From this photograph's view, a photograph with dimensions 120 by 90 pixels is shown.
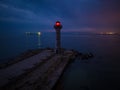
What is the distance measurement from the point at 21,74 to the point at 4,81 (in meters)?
2.06

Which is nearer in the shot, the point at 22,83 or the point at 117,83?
the point at 22,83

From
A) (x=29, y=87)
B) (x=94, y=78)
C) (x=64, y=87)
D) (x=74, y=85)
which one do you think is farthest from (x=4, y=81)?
(x=94, y=78)

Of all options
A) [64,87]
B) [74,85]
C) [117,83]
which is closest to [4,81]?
[64,87]

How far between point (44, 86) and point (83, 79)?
23.1ft

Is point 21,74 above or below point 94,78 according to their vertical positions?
above

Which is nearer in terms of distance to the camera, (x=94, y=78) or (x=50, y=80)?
(x=50, y=80)

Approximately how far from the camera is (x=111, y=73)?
19.0m

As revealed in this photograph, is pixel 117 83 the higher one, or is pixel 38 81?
pixel 38 81

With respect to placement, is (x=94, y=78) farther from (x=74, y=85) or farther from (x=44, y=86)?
(x=44, y=86)

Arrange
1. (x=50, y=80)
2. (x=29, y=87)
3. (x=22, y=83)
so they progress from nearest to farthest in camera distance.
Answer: (x=29, y=87)
(x=22, y=83)
(x=50, y=80)

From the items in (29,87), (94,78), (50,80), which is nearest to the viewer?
(29,87)

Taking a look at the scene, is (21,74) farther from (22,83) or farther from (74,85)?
(74,85)

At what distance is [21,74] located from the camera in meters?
12.8

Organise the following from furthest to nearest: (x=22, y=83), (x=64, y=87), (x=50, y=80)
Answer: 1. (x=64, y=87)
2. (x=50, y=80)
3. (x=22, y=83)
